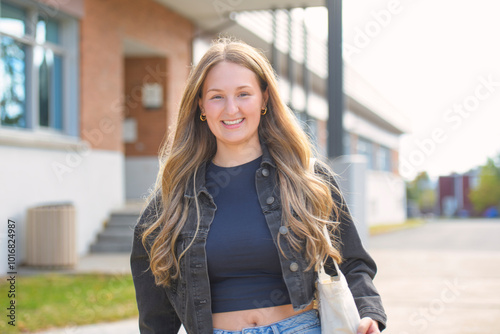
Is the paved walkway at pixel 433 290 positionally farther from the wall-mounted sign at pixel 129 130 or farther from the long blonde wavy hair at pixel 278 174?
the wall-mounted sign at pixel 129 130

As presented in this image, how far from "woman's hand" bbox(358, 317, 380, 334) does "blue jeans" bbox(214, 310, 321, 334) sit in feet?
0.56

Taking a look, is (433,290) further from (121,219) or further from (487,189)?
(487,189)

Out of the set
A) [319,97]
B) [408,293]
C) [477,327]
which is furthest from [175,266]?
[319,97]

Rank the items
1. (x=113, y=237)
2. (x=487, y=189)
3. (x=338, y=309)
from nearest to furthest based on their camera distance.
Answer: (x=338, y=309) → (x=113, y=237) → (x=487, y=189)

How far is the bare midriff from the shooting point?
2.19 meters

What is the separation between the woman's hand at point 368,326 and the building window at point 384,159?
3389cm

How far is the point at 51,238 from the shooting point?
8938 mm

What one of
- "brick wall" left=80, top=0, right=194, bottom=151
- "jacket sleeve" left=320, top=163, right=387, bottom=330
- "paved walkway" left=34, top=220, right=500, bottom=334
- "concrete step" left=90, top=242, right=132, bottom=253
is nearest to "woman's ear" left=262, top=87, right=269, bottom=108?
"jacket sleeve" left=320, top=163, right=387, bottom=330

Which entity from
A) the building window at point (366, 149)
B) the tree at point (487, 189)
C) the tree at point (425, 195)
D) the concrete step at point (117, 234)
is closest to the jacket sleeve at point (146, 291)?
the concrete step at point (117, 234)

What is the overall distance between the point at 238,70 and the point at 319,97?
77.2 feet

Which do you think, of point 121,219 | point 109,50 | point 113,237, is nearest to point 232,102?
point 113,237

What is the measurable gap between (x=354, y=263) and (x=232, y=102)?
30.9 inches

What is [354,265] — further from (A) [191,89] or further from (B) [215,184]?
(A) [191,89]

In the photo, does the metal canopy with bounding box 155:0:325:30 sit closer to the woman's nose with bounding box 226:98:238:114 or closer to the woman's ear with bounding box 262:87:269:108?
the woman's ear with bounding box 262:87:269:108
